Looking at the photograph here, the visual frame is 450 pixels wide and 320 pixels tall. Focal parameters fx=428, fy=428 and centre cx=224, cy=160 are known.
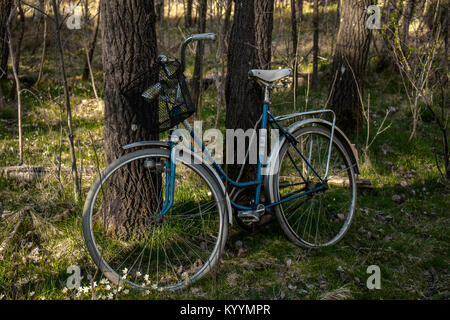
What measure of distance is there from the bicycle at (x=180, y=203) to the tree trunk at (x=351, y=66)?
2.21 m

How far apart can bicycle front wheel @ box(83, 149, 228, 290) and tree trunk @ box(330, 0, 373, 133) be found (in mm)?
3231

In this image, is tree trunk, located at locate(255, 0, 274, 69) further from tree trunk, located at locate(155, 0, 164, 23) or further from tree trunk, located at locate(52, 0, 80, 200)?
tree trunk, located at locate(155, 0, 164, 23)

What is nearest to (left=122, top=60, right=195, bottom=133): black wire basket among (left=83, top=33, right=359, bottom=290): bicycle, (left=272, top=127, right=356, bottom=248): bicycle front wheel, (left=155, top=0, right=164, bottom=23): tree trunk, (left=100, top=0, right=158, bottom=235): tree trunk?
(left=83, top=33, right=359, bottom=290): bicycle

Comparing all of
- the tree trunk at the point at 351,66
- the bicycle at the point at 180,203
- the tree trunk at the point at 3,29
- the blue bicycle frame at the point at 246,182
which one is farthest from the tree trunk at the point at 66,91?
the tree trunk at the point at 3,29

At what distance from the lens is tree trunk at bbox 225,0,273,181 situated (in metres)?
4.00

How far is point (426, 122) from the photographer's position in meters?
7.45

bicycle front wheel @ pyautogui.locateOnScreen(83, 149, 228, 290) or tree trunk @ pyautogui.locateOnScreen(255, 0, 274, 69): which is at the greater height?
tree trunk @ pyautogui.locateOnScreen(255, 0, 274, 69)

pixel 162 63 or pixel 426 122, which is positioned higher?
pixel 162 63

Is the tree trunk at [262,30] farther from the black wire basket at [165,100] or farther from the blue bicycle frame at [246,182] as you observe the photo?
the black wire basket at [165,100]

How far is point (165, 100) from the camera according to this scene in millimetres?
2873

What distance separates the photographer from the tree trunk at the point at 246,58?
13.1 ft
